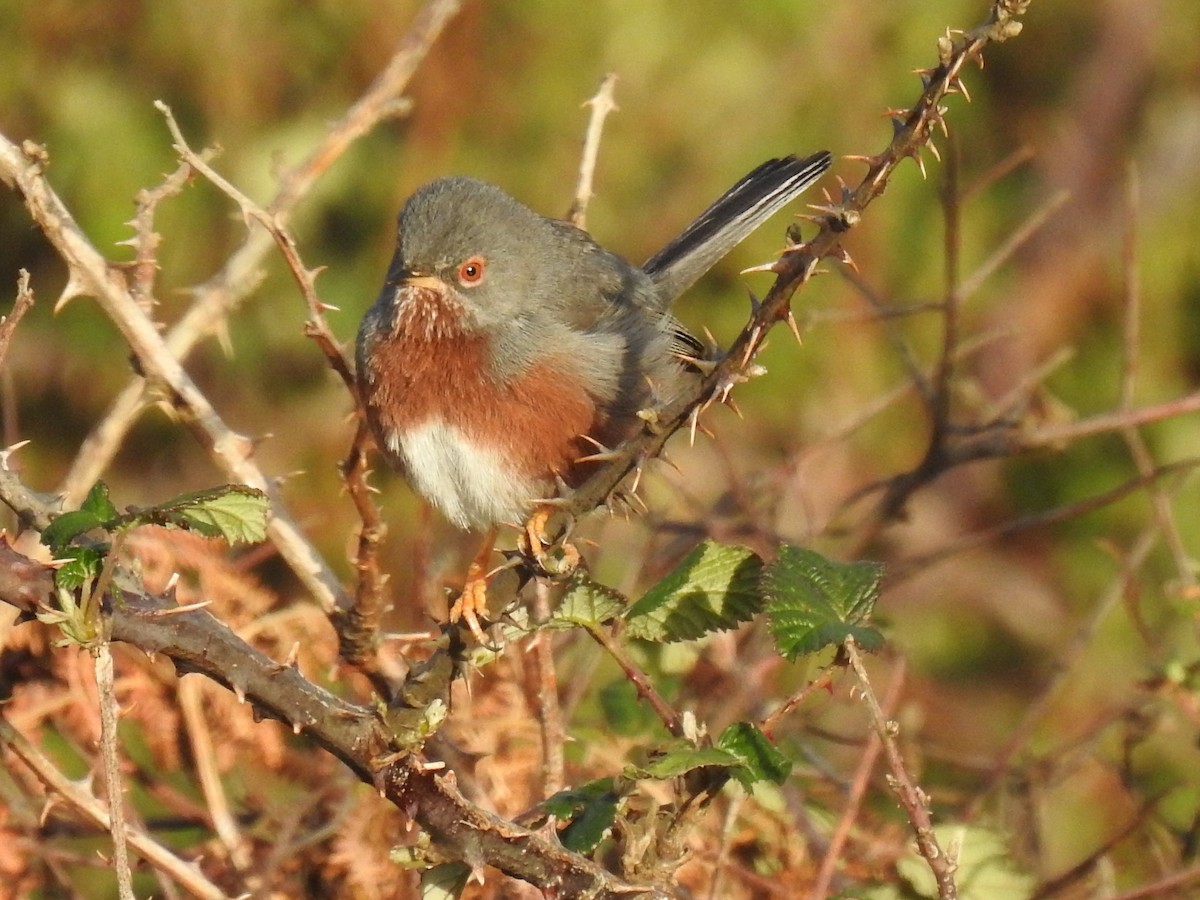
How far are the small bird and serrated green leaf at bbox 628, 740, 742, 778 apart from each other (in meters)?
1.18

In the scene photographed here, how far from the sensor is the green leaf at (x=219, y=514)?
2.28m

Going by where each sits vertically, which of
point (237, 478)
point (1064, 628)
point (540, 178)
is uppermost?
point (540, 178)

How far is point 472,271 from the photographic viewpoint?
4176 mm

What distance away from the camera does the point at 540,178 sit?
7.00 meters

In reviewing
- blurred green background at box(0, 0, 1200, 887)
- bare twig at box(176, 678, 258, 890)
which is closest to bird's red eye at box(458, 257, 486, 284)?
bare twig at box(176, 678, 258, 890)

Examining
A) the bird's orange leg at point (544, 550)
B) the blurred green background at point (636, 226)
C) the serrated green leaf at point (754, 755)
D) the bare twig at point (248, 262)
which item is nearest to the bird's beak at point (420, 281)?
the bare twig at point (248, 262)

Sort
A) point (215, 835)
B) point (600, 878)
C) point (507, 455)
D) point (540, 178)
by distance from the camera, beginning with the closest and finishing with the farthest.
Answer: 1. point (600, 878)
2. point (215, 835)
3. point (507, 455)
4. point (540, 178)

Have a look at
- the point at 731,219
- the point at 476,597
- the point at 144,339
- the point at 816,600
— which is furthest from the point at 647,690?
the point at 731,219

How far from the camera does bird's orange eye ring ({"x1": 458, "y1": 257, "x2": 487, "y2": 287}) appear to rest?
416 centimetres

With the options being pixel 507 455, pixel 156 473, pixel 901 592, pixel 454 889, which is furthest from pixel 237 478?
pixel 901 592

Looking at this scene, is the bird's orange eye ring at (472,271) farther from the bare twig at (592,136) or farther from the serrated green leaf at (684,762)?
the serrated green leaf at (684,762)

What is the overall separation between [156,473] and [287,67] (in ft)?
6.04

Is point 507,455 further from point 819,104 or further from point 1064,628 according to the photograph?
point 1064,628

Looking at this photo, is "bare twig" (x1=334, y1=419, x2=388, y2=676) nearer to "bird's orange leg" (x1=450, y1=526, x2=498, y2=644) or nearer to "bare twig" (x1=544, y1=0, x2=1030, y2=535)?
"bird's orange leg" (x1=450, y1=526, x2=498, y2=644)
